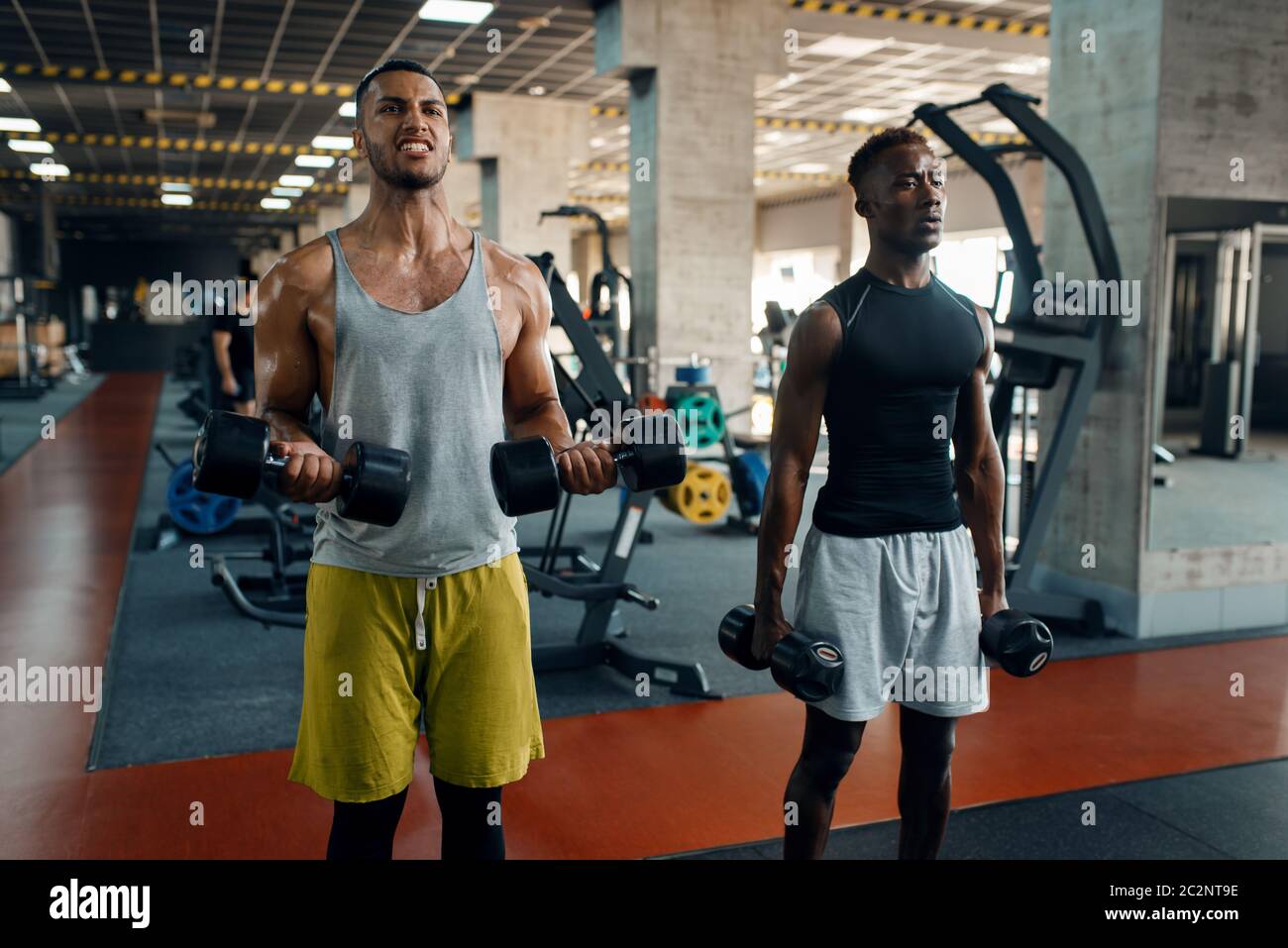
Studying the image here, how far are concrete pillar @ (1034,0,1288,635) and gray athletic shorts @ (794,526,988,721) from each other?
105 inches

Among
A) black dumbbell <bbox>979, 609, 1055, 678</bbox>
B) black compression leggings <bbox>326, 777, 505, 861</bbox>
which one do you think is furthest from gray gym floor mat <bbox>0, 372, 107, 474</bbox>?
black dumbbell <bbox>979, 609, 1055, 678</bbox>

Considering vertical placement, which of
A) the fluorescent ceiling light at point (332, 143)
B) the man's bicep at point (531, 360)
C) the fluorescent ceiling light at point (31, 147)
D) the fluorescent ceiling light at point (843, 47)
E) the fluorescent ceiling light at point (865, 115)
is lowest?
the man's bicep at point (531, 360)

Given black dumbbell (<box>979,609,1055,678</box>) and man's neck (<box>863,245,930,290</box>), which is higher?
man's neck (<box>863,245,930,290</box>)

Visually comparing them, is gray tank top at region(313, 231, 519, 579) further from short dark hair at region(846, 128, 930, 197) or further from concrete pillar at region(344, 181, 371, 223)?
concrete pillar at region(344, 181, 371, 223)

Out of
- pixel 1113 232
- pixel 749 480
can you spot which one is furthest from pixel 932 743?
pixel 749 480

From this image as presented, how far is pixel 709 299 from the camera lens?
9.27 metres

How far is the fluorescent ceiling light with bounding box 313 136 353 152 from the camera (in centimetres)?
1501

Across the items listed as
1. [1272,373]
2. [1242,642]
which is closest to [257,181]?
[1272,373]

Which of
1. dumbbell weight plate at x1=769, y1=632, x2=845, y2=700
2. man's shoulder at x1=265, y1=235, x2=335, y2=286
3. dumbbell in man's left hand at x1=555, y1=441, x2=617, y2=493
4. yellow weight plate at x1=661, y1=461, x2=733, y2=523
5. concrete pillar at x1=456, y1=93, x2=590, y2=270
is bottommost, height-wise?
yellow weight plate at x1=661, y1=461, x2=733, y2=523

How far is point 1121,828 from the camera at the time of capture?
266 cm

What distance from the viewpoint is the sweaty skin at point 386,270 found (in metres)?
1.57

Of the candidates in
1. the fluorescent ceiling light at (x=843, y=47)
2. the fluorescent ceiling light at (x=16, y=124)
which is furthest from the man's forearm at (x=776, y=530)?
the fluorescent ceiling light at (x=16, y=124)

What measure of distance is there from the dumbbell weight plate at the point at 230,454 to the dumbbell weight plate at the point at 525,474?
0.98ft

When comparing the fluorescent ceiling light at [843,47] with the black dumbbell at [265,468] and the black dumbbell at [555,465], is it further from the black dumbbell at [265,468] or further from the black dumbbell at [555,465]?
the black dumbbell at [265,468]
